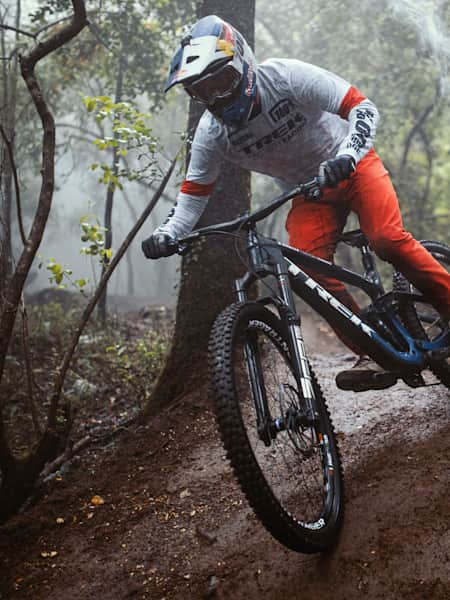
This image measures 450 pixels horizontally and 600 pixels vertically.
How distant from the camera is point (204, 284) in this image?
4.91 metres

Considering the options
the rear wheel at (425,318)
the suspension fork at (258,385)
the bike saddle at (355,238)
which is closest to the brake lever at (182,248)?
the suspension fork at (258,385)

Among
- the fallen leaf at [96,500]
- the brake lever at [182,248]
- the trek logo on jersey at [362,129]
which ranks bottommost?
the fallen leaf at [96,500]

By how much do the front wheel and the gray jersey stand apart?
0.96 m

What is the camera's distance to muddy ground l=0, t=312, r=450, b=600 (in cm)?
250

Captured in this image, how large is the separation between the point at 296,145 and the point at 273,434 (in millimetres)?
1792

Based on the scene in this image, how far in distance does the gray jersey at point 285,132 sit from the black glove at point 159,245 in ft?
0.55

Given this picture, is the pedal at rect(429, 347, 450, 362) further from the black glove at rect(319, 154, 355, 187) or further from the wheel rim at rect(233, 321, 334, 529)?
the black glove at rect(319, 154, 355, 187)

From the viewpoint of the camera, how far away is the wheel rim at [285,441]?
2576 mm

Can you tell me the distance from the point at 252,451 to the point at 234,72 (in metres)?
1.97

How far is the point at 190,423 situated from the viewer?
4391mm

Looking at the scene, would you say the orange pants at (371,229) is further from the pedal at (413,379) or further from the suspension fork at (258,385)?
the suspension fork at (258,385)

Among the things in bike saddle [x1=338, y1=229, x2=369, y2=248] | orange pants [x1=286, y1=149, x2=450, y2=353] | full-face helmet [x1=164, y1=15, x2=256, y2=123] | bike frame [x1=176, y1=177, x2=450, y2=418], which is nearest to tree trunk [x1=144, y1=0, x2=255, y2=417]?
orange pants [x1=286, y1=149, x2=450, y2=353]

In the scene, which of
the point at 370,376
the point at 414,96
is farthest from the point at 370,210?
the point at 414,96

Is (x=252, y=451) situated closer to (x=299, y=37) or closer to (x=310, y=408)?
(x=310, y=408)
